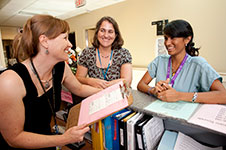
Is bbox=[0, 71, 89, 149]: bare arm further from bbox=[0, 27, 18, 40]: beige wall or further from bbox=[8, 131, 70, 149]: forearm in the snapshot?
bbox=[0, 27, 18, 40]: beige wall

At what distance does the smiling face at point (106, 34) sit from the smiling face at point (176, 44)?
1.90 ft

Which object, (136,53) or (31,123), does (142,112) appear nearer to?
(31,123)

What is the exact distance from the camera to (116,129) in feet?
2.89

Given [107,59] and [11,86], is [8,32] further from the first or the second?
[11,86]

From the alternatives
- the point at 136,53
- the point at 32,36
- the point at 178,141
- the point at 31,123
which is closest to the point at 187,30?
the point at 178,141

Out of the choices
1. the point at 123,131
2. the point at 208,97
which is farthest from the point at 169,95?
the point at 123,131

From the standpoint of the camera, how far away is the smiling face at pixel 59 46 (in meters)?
0.89

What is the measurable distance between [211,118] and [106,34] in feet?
4.03

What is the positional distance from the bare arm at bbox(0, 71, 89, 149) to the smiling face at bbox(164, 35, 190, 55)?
1.08 metres

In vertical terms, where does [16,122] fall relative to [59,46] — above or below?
below

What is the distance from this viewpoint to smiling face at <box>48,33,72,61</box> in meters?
0.89

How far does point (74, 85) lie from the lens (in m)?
1.24

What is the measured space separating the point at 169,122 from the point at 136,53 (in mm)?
3380

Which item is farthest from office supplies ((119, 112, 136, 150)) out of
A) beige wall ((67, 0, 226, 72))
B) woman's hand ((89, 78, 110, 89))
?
beige wall ((67, 0, 226, 72))
